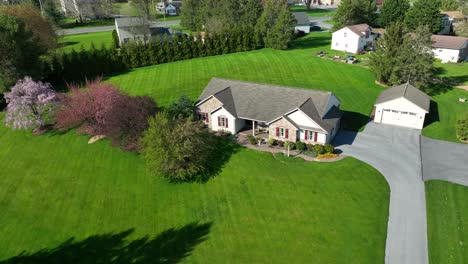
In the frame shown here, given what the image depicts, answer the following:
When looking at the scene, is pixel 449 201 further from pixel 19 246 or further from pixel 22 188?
pixel 22 188

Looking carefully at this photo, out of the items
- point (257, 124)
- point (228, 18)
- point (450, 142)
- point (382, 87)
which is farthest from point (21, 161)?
point (228, 18)

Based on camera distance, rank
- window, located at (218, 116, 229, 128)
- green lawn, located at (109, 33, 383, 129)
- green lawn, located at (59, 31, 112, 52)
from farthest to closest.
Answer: green lawn, located at (59, 31, 112, 52), green lawn, located at (109, 33, 383, 129), window, located at (218, 116, 229, 128)

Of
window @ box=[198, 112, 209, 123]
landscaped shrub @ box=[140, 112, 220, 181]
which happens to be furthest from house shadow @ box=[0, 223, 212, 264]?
window @ box=[198, 112, 209, 123]

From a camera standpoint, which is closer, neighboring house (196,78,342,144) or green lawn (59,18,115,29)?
neighboring house (196,78,342,144)

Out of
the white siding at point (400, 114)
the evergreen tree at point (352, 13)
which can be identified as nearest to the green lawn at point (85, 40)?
the evergreen tree at point (352, 13)

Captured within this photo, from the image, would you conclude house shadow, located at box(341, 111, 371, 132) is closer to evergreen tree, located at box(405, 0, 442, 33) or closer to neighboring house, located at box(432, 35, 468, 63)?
neighboring house, located at box(432, 35, 468, 63)

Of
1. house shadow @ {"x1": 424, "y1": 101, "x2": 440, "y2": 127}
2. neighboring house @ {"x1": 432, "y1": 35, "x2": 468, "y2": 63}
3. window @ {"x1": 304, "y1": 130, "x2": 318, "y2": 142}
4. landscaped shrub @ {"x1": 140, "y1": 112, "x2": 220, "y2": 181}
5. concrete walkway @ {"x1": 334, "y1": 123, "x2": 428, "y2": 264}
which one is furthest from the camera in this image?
neighboring house @ {"x1": 432, "y1": 35, "x2": 468, "y2": 63}
